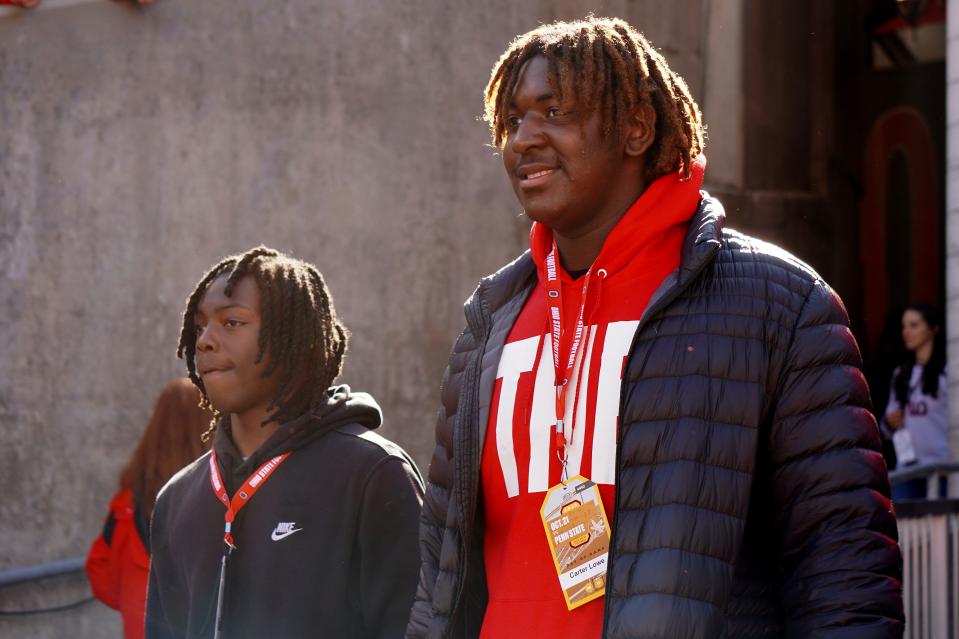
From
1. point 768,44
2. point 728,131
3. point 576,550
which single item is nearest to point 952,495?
point 728,131

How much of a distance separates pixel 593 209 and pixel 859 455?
0.81 metres

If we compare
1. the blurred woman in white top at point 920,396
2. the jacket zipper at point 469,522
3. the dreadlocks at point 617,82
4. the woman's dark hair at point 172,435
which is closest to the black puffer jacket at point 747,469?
the dreadlocks at point 617,82

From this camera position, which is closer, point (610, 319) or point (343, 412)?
point (610, 319)

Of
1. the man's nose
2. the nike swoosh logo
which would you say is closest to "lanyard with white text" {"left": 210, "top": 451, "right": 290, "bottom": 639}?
the nike swoosh logo

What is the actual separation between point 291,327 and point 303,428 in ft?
1.33

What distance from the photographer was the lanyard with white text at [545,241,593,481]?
319 cm

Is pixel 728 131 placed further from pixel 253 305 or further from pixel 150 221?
pixel 253 305

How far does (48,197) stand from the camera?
11109mm

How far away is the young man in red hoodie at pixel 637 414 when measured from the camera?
9.66 feet

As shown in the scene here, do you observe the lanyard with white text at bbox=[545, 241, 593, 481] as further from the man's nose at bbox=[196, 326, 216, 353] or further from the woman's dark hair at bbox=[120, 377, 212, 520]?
the woman's dark hair at bbox=[120, 377, 212, 520]

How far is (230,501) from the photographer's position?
4762 mm

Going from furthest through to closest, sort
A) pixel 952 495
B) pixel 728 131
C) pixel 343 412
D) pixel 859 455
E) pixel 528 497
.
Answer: pixel 728 131 → pixel 952 495 → pixel 343 412 → pixel 528 497 → pixel 859 455

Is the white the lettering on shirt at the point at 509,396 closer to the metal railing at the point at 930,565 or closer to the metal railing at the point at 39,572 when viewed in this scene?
the metal railing at the point at 930,565

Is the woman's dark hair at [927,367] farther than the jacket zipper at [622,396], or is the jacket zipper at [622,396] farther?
the woman's dark hair at [927,367]
